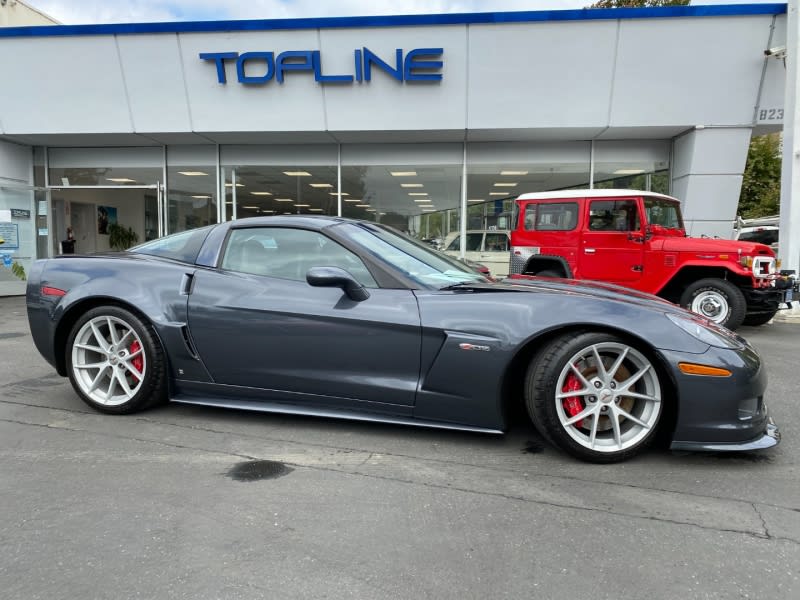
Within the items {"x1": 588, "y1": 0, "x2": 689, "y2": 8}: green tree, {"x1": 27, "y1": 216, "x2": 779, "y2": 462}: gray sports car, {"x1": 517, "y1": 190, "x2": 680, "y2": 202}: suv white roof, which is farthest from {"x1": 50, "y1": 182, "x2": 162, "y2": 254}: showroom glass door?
{"x1": 588, "y1": 0, "x2": 689, "y2": 8}: green tree

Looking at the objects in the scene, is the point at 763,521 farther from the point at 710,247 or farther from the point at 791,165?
the point at 791,165

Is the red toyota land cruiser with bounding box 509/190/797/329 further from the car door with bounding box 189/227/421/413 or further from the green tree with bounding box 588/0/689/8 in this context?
the green tree with bounding box 588/0/689/8

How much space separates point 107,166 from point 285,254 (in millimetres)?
12846

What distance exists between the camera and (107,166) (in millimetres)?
14156

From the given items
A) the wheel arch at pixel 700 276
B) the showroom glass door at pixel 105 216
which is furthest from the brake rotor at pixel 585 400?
the showroom glass door at pixel 105 216

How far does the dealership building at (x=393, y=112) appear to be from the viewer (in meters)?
10.9

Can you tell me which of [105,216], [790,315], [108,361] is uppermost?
[105,216]

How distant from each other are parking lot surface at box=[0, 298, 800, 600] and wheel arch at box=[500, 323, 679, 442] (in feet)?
0.82

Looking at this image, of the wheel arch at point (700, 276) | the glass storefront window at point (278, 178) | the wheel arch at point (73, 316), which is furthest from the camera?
the glass storefront window at point (278, 178)

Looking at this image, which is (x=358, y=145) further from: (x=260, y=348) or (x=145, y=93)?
(x=260, y=348)

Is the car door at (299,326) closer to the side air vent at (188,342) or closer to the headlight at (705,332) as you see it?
the side air vent at (188,342)

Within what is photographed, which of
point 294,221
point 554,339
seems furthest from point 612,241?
point 294,221

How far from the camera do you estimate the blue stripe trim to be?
34.1 ft

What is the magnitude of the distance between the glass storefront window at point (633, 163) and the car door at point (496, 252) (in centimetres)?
263
